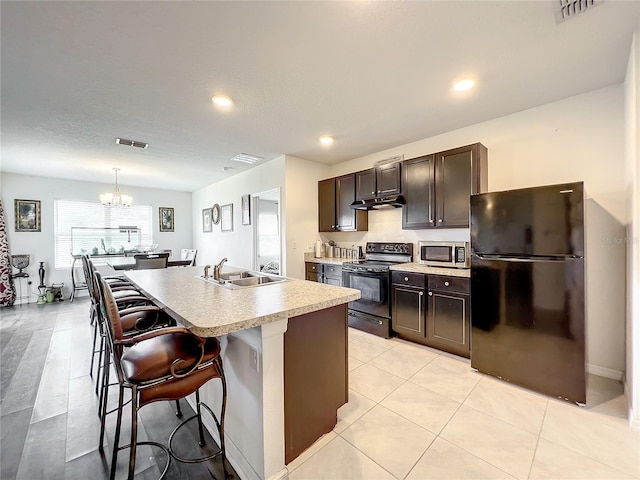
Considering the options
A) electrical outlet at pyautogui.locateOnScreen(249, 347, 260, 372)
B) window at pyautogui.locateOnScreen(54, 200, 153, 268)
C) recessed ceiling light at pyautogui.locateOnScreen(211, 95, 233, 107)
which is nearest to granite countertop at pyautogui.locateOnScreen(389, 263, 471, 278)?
electrical outlet at pyautogui.locateOnScreen(249, 347, 260, 372)

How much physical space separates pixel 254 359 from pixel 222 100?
7.61 feet

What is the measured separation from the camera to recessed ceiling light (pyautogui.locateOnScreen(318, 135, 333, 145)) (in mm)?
3441

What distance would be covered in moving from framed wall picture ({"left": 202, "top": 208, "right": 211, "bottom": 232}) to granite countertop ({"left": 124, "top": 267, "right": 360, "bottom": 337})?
4.60 metres

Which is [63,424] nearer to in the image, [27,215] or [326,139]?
[326,139]

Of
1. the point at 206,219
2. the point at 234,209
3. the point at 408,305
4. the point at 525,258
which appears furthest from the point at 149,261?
the point at 525,258

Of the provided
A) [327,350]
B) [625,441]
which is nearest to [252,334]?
[327,350]

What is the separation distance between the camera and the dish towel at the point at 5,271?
15.8 feet

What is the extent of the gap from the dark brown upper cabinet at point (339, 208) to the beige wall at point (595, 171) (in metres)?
1.95

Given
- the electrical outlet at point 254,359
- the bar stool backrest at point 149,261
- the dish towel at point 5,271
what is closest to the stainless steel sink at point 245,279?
the electrical outlet at point 254,359

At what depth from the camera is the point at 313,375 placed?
1588 millimetres

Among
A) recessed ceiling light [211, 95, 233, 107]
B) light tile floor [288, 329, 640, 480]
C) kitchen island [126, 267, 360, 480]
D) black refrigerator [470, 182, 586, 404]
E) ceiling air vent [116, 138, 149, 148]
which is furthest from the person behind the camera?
ceiling air vent [116, 138, 149, 148]

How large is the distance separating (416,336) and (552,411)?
128 centimetres

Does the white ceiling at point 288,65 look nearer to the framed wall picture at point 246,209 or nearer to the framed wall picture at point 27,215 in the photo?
the framed wall picture at point 246,209

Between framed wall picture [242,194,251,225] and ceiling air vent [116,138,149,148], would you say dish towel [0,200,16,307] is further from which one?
framed wall picture [242,194,251,225]
